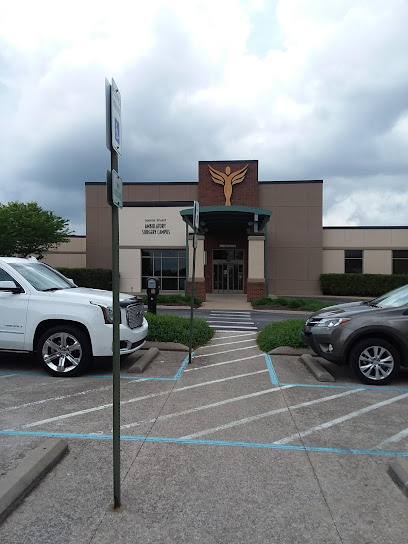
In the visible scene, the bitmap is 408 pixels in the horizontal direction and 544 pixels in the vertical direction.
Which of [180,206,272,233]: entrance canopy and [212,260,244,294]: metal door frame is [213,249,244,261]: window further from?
[180,206,272,233]: entrance canopy

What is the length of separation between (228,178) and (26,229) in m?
13.5

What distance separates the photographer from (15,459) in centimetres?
368

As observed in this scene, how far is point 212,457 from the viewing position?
3.84 meters

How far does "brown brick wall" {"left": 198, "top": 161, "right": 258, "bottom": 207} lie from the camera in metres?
29.5

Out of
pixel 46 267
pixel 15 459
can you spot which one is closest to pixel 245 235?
pixel 46 267

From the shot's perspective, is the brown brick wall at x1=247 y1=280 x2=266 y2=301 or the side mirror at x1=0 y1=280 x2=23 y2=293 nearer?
the side mirror at x1=0 y1=280 x2=23 y2=293

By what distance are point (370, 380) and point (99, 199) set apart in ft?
87.2

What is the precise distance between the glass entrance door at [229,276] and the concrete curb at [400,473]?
26.0 meters

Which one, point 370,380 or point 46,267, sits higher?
point 46,267

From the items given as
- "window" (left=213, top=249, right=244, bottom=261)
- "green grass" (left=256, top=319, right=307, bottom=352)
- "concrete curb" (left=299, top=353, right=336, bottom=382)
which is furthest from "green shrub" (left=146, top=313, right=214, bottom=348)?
"window" (left=213, top=249, right=244, bottom=261)

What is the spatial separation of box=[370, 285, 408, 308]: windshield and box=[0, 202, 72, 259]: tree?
73.6 ft

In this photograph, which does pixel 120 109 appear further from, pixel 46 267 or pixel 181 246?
pixel 181 246

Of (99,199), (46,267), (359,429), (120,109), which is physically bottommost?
(359,429)

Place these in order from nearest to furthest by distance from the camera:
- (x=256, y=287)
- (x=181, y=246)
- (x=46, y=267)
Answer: (x=46, y=267) < (x=256, y=287) < (x=181, y=246)
